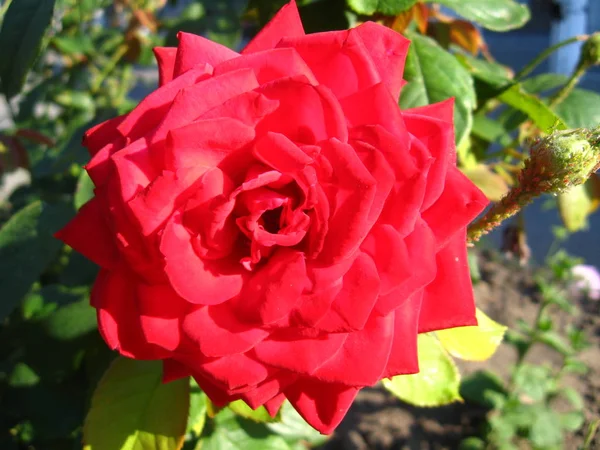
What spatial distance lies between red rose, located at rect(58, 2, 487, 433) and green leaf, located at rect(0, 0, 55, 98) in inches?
7.9

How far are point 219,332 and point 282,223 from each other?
0.10m

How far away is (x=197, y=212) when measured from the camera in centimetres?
41

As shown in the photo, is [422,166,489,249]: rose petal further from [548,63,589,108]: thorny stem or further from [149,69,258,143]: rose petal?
[548,63,589,108]: thorny stem

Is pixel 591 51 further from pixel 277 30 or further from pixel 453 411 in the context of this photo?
pixel 453 411

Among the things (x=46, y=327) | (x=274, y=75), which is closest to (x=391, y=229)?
(x=274, y=75)

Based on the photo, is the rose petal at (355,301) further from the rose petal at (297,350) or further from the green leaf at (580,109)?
the green leaf at (580,109)

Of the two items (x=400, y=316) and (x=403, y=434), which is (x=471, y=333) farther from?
(x=403, y=434)

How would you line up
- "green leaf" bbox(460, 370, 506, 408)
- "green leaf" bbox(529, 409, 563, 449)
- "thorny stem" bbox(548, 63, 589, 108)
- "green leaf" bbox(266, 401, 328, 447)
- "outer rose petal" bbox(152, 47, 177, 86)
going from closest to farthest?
"outer rose petal" bbox(152, 47, 177, 86) < "thorny stem" bbox(548, 63, 589, 108) < "green leaf" bbox(266, 401, 328, 447) < "green leaf" bbox(529, 409, 563, 449) < "green leaf" bbox(460, 370, 506, 408)

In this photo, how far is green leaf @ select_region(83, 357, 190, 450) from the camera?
62 centimetres

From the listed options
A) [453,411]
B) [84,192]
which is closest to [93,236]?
[84,192]

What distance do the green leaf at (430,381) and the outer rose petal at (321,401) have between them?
0.68 ft

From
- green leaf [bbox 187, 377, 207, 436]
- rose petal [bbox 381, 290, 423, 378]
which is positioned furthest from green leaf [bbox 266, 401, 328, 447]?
rose petal [bbox 381, 290, 423, 378]

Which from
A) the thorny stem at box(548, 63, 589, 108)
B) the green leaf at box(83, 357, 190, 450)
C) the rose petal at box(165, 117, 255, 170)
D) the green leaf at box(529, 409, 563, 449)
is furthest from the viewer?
the green leaf at box(529, 409, 563, 449)

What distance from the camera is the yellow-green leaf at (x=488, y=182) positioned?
30.5 inches
